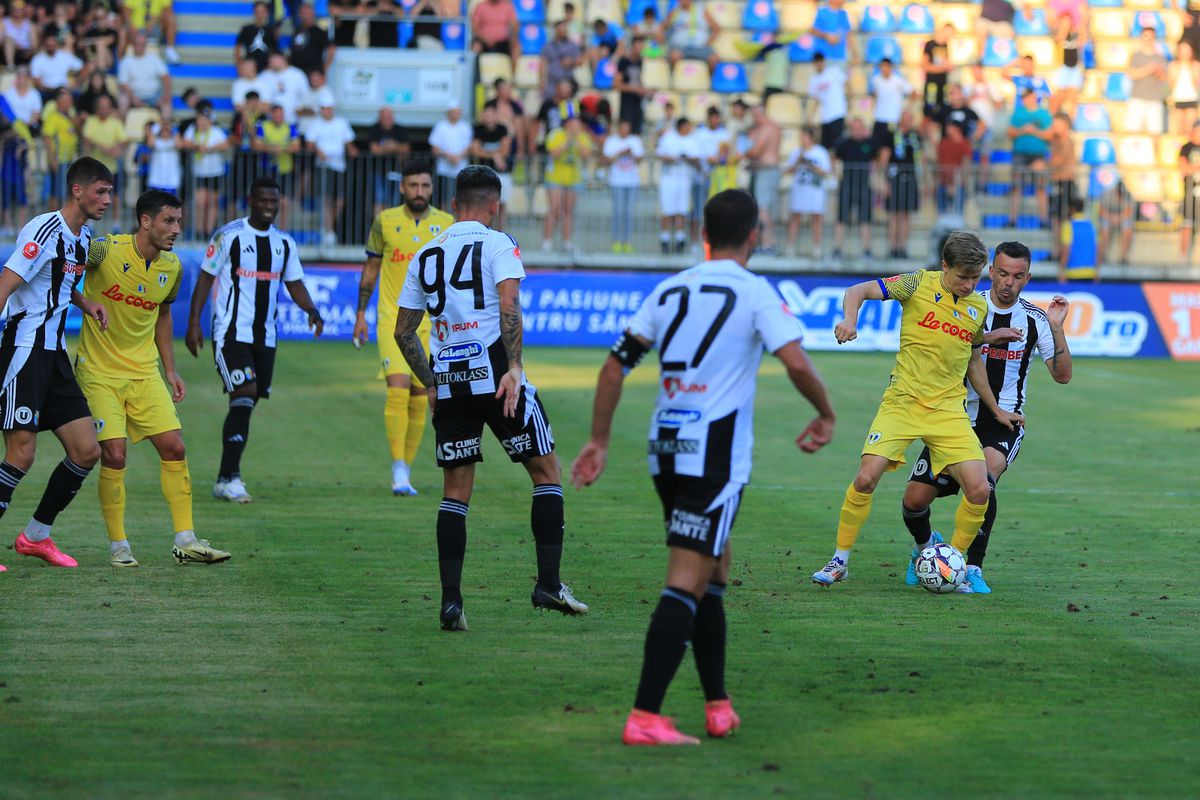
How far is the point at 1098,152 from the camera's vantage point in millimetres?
28719

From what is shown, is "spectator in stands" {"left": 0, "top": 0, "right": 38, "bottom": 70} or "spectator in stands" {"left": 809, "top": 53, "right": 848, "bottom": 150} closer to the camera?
"spectator in stands" {"left": 0, "top": 0, "right": 38, "bottom": 70}

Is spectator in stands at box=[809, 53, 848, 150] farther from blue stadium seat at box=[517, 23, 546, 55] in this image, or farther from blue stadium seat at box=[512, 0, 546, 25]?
blue stadium seat at box=[512, 0, 546, 25]

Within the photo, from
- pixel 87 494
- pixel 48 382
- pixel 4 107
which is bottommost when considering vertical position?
pixel 87 494

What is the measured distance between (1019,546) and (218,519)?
17.3 ft

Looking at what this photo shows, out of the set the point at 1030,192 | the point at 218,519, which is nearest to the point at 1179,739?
the point at 218,519

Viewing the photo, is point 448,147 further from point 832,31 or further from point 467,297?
point 467,297

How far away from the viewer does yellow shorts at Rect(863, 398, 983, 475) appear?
342 inches

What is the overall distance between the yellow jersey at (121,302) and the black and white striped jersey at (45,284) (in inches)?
11.7

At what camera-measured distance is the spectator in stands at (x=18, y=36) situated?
84.4ft

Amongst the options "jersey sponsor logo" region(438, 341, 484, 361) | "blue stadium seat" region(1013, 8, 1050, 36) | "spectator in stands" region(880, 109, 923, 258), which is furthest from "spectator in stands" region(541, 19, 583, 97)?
"jersey sponsor logo" region(438, 341, 484, 361)

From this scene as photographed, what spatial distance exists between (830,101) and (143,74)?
11.3m

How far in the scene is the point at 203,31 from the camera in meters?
28.3

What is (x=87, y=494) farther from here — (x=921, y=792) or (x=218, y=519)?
(x=921, y=792)

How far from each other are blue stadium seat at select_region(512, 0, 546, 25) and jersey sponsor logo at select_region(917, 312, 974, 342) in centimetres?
2121
